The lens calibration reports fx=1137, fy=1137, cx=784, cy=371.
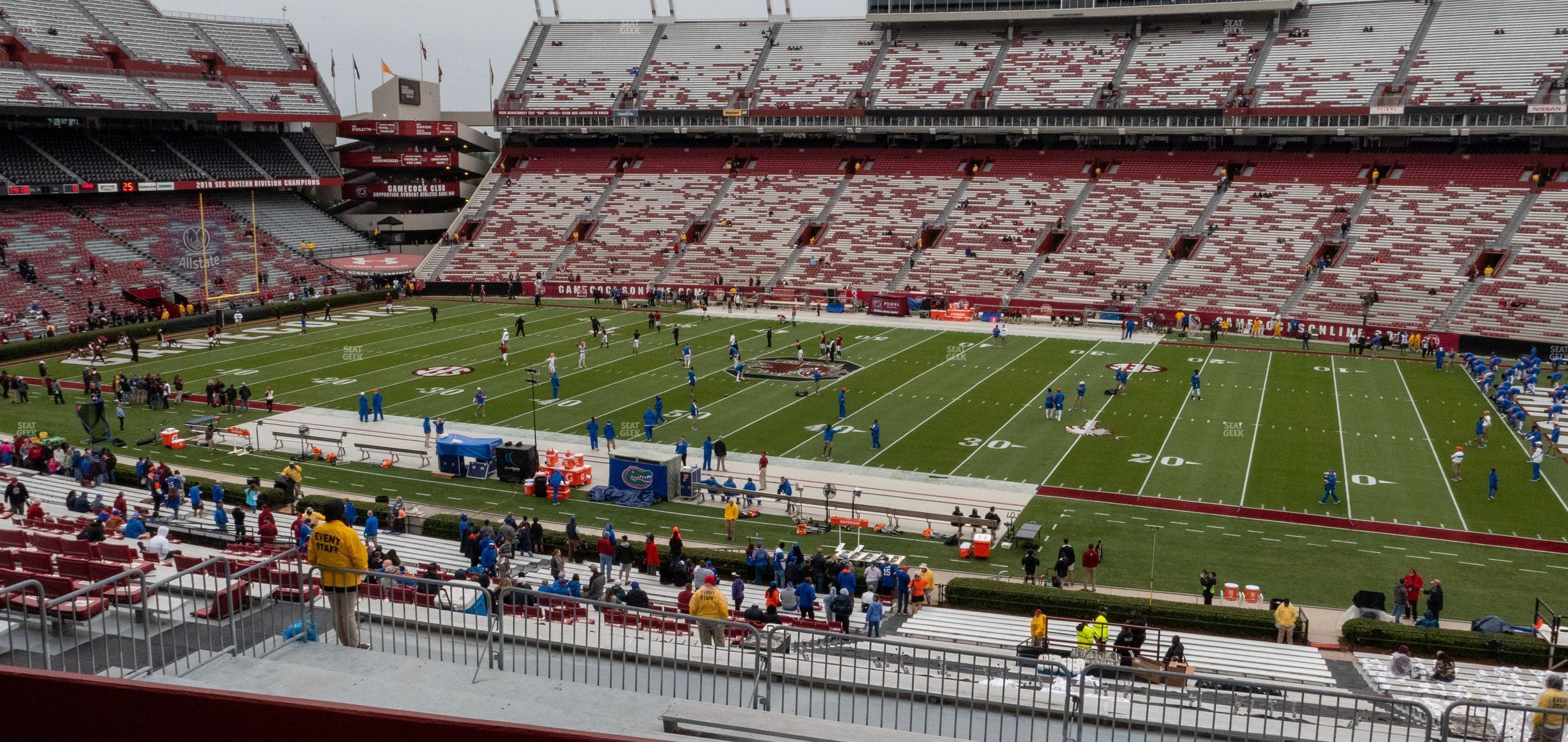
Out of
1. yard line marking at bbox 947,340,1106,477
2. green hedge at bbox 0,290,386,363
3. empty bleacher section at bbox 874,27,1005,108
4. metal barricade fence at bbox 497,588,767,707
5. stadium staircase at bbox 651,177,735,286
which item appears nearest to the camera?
metal barricade fence at bbox 497,588,767,707

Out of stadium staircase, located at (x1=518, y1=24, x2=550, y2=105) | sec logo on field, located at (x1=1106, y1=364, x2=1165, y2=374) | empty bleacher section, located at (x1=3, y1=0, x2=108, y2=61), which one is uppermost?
→ stadium staircase, located at (x1=518, y1=24, x2=550, y2=105)

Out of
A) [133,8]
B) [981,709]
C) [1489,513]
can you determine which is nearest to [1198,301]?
[1489,513]

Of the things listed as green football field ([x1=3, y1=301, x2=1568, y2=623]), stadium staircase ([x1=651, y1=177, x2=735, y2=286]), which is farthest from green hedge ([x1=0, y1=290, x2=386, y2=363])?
stadium staircase ([x1=651, y1=177, x2=735, y2=286])

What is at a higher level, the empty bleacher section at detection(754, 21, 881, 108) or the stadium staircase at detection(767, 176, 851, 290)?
the empty bleacher section at detection(754, 21, 881, 108)

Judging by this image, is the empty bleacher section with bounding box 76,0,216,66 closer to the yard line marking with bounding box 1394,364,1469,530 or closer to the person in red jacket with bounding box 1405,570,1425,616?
the yard line marking with bounding box 1394,364,1469,530

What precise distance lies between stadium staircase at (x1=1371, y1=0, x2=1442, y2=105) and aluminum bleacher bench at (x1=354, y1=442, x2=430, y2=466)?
53.3 m

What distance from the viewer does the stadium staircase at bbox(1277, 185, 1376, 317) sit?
51.7 meters

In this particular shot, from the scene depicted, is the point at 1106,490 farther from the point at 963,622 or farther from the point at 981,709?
the point at 981,709

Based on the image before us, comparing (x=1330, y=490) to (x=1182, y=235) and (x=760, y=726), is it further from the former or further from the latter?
(x=1182, y=235)

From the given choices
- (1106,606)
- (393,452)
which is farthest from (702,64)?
(1106,606)

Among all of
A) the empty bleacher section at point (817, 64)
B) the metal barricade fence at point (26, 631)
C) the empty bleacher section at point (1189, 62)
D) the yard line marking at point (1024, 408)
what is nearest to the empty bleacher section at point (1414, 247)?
the empty bleacher section at point (1189, 62)

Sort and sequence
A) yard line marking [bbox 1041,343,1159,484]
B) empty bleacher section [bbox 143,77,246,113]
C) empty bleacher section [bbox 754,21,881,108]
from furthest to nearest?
empty bleacher section [bbox 754,21,881,108] → empty bleacher section [bbox 143,77,246,113] → yard line marking [bbox 1041,343,1159,484]

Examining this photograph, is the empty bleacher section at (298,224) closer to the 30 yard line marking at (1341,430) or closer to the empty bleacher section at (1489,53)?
the 30 yard line marking at (1341,430)

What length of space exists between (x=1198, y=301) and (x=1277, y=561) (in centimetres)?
3352
